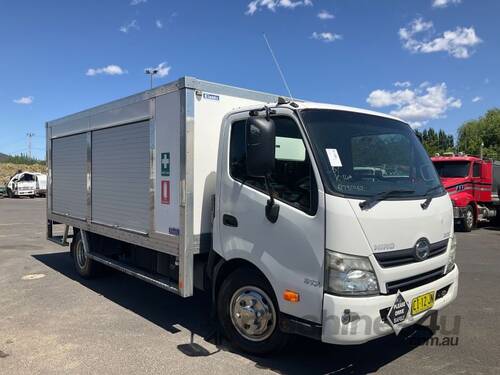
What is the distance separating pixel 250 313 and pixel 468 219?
43.3 feet

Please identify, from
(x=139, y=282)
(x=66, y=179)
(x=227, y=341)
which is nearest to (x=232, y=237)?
(x=227, y=341)

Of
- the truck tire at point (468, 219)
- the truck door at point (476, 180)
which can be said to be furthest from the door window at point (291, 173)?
the truck door at point (476, 180)

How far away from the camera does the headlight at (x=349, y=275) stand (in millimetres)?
3498

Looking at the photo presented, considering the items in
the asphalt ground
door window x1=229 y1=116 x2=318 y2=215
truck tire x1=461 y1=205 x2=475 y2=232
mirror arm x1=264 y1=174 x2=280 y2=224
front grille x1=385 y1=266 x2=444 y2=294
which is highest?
door window x1=229 y1=116 x2=318 y2=215

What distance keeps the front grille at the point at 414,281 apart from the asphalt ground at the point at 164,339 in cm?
82

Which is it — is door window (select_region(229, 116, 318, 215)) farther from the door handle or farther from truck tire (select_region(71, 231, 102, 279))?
truck tire (select_region(71, 231, 102, 279))

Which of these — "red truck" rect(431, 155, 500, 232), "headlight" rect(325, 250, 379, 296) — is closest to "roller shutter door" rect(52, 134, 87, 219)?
"headlight" rect(325, 250, 379, 296)

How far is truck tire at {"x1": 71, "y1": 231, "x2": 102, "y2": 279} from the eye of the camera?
7484 millimetres

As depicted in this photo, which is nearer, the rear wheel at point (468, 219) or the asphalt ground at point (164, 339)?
the asphalt ground at point (164, 339)

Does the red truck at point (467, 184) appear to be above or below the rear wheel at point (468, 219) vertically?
above

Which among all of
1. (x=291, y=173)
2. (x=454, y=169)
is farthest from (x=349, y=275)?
(x=454, y=169)

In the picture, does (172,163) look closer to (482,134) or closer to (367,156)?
(367,156)

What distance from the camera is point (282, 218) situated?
154 inches

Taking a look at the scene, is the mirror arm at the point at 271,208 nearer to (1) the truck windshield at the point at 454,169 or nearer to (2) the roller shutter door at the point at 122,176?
(2) the roller shutter door at the point at 122,176
